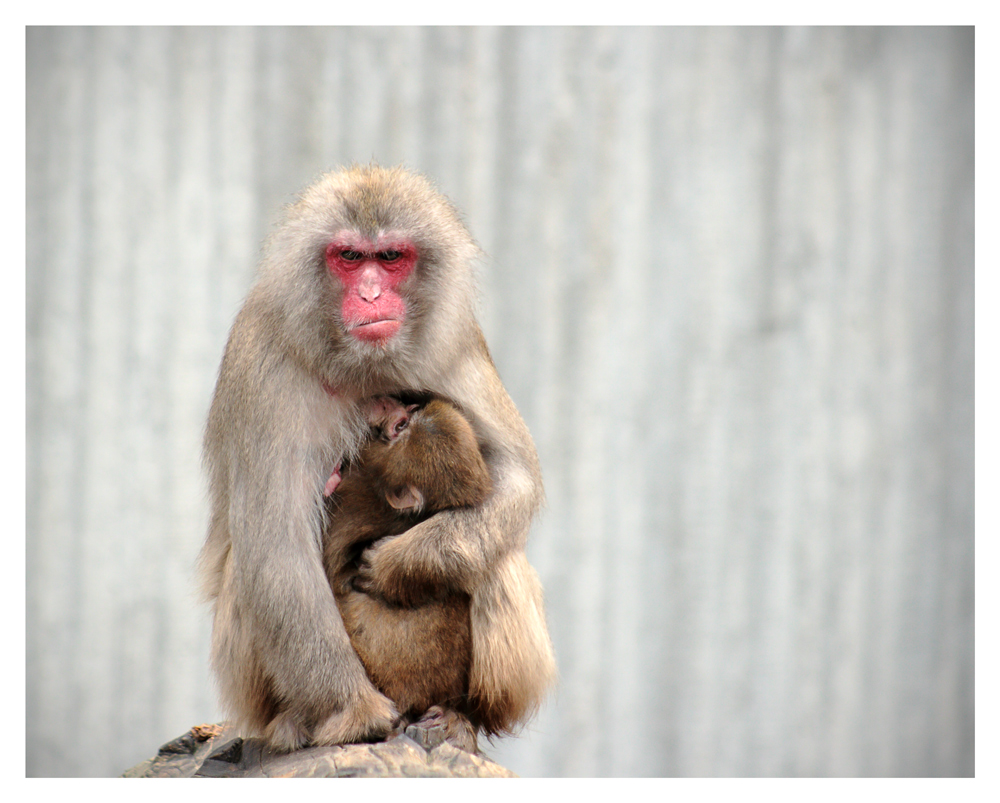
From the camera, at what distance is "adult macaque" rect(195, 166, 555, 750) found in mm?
3021

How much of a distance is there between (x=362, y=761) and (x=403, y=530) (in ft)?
2.55

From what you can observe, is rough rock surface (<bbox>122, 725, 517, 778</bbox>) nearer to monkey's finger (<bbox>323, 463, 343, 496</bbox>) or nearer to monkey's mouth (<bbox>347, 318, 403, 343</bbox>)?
monkey's finger (<bbox>323, 463, 343, 496</bbox>)

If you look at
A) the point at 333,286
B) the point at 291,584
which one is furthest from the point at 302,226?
the point at 291,584

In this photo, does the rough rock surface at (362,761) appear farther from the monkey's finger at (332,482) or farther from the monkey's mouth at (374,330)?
the monkey's mouth at (374,330)

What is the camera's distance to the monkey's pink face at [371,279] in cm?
293

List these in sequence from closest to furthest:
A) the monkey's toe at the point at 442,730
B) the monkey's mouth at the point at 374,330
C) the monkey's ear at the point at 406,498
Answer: the monkey's mouth at the point at 374,330, the monkey's toe at the point at 442,730, the monkey's ear at the point at 406,498

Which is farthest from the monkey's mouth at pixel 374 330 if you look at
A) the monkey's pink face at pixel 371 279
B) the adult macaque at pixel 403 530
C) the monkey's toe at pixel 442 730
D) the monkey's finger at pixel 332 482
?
the monkey's toe at pixel 442 730

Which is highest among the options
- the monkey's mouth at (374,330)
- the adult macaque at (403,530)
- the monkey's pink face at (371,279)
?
the monkey's pink face at (371,279)

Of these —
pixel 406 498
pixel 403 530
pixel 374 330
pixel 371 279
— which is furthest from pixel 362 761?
pixel 371 279

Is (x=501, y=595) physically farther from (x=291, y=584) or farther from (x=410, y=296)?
(x=410, y=296)

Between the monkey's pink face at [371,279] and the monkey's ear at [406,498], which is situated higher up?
the monkey's pink face at [371,279]

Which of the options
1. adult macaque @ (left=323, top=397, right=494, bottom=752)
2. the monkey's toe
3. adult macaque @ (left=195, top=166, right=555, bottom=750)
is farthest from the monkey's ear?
the monkey's toe

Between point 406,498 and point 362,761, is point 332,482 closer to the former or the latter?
point 406,498

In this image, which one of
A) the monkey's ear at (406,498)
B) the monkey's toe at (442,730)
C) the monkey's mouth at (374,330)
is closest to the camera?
the monkey's mouth at (374,330)
